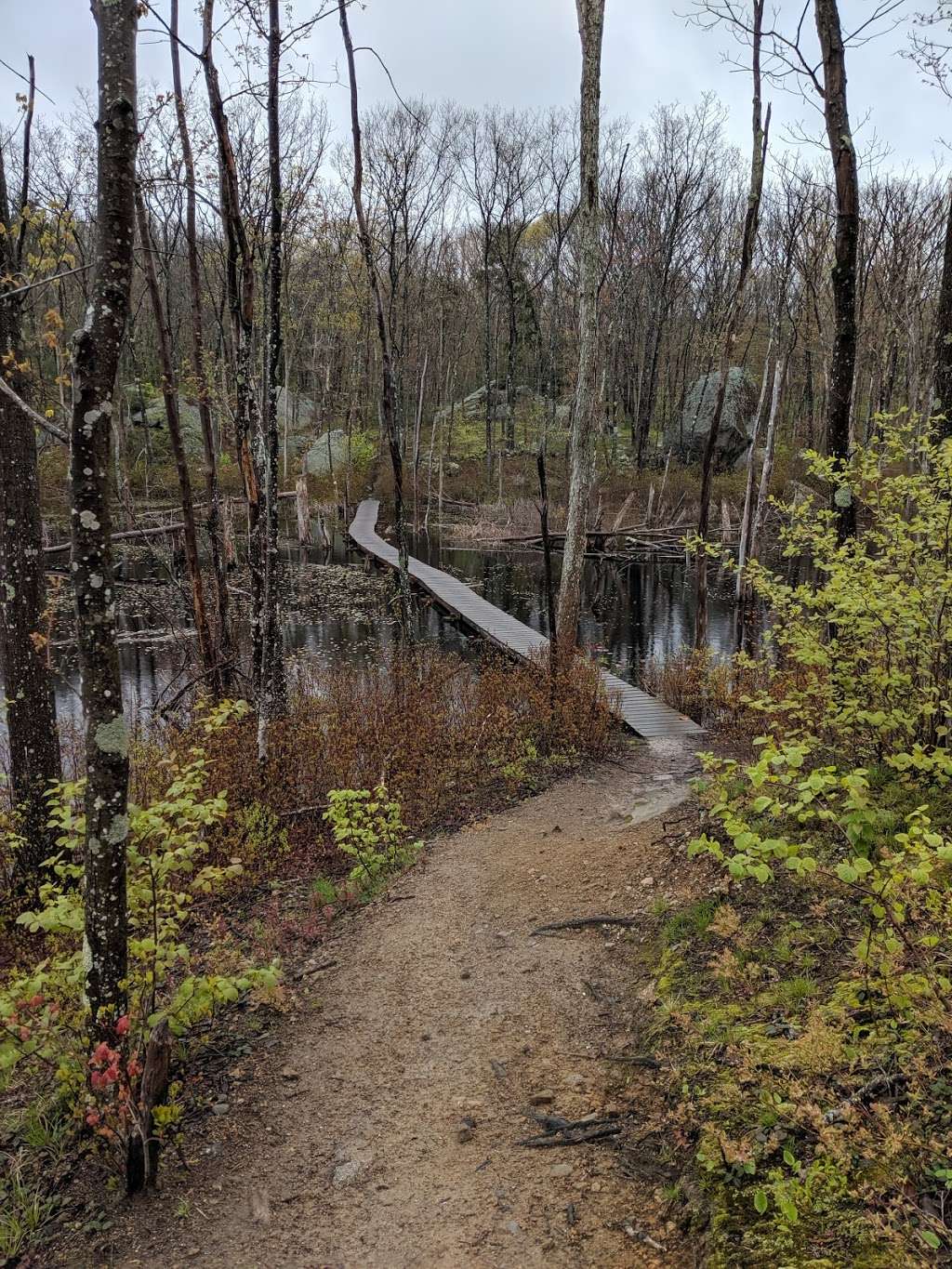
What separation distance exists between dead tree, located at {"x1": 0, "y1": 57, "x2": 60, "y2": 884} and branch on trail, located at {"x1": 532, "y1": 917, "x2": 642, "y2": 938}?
3403 millimetres

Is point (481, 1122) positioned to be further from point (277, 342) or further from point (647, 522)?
point (647, 522)

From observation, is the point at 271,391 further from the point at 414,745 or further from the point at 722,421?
the point at 722,421

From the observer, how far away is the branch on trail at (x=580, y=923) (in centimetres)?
456

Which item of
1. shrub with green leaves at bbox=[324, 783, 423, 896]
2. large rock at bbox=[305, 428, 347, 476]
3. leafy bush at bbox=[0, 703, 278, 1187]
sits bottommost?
shrub with green leaves at bbox=[324, 783, 423, 896]

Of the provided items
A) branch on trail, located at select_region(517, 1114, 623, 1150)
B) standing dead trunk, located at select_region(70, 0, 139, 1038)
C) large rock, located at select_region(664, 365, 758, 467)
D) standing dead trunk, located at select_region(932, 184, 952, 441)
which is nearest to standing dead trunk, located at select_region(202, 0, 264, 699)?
standing dead trunk, located at select_region(70, 0, 139, 1038)

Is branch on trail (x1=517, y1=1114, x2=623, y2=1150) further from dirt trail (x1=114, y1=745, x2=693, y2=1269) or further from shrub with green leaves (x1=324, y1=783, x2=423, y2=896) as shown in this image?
shrub with green leaves (x1=324, y1=783, x2=423, y2=896)

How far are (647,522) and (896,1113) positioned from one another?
22.3m

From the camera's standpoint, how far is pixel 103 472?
8.37 ft

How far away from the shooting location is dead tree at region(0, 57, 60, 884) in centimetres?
520

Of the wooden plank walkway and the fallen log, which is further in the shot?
the wooden plank walkway

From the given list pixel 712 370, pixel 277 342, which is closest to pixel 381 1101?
pixel 277 342

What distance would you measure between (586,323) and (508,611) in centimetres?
910

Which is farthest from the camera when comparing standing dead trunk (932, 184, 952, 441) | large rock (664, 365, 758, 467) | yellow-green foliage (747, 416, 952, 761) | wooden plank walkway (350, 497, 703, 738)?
large rock (664, 365, 758, 467)

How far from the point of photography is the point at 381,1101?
326 cm
